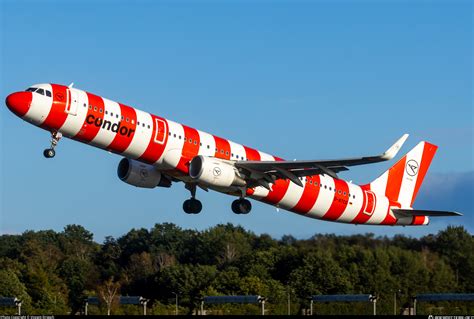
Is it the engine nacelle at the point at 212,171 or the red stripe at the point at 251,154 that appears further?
the red stripe at the point at 251,154

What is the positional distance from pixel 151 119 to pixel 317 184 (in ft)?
35.1

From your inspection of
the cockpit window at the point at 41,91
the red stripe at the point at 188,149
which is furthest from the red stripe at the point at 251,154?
the cockpit window at the point at 41,91

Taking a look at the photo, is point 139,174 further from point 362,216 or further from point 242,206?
point 362,216

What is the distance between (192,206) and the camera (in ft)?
195

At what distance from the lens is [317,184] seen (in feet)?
197

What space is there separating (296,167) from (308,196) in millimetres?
4686

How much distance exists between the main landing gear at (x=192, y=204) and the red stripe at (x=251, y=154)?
375 centimetres

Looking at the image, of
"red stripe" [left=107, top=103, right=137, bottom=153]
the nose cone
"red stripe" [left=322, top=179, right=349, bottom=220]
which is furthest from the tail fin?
the nose cone

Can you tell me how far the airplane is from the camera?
52.2m

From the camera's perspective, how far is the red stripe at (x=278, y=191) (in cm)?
5838

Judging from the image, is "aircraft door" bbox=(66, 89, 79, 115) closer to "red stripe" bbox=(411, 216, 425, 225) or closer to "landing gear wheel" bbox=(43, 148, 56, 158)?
"landing gear wheel" bbox=(43, 148, 56, 158)

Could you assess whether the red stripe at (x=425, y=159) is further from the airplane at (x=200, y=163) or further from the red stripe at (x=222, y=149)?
the red stripe at (x=222, y=149)

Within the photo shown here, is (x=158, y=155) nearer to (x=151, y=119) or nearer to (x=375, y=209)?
(x=151, y=119)

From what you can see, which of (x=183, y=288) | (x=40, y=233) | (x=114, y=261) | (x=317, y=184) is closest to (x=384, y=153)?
(x=317, y=184)
